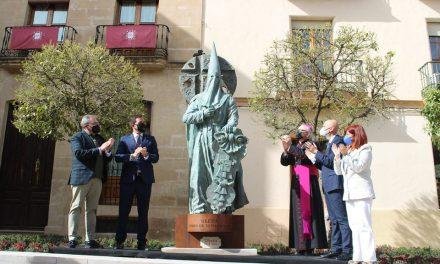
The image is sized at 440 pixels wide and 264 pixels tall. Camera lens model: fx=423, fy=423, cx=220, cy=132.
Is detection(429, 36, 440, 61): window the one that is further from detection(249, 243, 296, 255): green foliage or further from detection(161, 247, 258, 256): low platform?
detection(161, 247, 258, 256): low platform

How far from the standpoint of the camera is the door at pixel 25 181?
12.2m

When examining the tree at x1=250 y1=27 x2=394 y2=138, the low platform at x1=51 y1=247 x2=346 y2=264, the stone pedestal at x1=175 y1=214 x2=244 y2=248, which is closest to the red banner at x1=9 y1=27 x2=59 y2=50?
the tree at x1=250 y1=27 x2=394 y2=138

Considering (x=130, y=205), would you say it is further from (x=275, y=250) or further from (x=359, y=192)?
(x=275, y=250)

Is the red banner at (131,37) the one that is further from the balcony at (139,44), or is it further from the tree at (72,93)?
the tree at (72,93)

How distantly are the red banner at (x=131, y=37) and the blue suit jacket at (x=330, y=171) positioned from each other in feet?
28.3

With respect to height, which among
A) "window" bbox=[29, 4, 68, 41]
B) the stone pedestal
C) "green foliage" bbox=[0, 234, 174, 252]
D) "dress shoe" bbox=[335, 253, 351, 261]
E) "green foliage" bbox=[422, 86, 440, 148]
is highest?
"window" bbox=[29, 4, 68, 41]

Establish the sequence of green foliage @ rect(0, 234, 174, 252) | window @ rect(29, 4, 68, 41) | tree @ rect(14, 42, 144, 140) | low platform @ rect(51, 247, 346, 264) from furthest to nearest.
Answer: window @ rect(29, 4, 68, 41)
tree @ rect(14, 42, 144, 140)
green foliage @ rect(0, 234, 174, 252)
low platform @ rect(51, 247, 346, 264)

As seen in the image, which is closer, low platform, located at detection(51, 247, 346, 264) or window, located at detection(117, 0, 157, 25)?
low platform, located at detection(51, 247, 346, 264)

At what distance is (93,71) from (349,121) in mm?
6057

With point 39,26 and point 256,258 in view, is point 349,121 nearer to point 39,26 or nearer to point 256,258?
point 256,258

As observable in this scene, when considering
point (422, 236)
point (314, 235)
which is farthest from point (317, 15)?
point (314, 235)

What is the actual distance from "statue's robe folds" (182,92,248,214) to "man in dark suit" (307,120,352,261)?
3.50ft

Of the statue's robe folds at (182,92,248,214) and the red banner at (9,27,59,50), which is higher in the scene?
the red banner at (9,27,59,50)

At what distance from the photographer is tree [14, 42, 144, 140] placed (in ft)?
30.4
